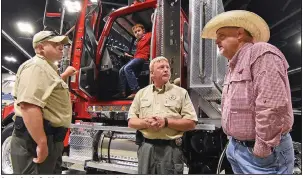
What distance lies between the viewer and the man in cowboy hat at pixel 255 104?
1.50 m

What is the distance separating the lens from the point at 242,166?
169 centimetres

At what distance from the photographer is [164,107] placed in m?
2.49

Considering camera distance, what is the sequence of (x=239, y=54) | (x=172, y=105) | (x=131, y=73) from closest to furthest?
(x=239, y=54) → (x=172, y=105) → (x=131, y=73)

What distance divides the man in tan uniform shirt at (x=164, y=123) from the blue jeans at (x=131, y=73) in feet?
4.24

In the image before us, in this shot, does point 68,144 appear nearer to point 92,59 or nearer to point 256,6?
point 92,59

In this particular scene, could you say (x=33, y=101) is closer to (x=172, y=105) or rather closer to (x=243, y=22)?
(x=172, y=105)

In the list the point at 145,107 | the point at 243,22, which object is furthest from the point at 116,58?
the point at 243,22

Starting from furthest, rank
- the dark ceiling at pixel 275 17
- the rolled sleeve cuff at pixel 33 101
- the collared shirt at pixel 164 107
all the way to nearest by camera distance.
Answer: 1. the dark ceiling at pixel 275 17
2. the collared shirt at pixel 164 107
3. the rolled sleeve cuff at pixel 33 101

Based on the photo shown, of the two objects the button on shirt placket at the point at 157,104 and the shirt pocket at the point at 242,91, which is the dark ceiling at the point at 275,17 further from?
the shirt pocket at the point at 242,91

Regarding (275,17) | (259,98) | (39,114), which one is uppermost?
(275,17)

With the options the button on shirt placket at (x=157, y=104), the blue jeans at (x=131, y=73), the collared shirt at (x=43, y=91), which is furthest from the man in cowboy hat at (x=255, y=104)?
the blue jeans at (x=131, y=73)

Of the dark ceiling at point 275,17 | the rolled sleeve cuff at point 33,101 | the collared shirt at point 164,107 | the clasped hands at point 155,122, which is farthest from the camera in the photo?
the dark ceiling at point 275,17

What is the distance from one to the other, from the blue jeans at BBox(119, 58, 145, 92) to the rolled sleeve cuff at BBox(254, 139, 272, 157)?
8.11 feet

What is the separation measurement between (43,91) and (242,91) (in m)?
1.45
